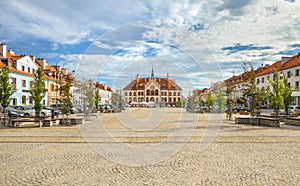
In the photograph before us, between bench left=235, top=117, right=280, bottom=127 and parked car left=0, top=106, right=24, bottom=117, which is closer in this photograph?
bench left=235, top=117, right=280, bottom=127

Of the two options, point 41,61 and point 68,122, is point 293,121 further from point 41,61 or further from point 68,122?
point 41,61

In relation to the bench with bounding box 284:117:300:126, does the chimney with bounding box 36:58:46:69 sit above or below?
above

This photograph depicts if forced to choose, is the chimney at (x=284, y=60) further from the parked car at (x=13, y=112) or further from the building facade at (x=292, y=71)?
the parked car at (x=13, y=112)

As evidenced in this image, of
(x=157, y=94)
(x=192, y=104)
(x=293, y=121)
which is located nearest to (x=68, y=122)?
(x=293, y=121)

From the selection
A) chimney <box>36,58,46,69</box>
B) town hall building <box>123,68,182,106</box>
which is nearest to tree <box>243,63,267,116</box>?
chimney <box>36,58,46,69</box>

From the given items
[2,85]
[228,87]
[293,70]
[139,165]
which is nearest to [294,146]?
[139,165]

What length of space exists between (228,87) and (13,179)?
22.7 metres

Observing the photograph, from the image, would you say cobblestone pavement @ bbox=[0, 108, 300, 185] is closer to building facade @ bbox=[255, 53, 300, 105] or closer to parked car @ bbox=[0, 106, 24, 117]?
parked car @ bbox=[0, 106, 24, 117]

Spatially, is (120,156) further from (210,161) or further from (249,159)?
(249,159)

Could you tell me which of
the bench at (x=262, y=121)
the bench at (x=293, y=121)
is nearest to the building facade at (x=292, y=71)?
the bench at (x=293, y=121)

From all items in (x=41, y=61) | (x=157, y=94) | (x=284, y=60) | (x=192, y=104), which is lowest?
(x=192, y=104)

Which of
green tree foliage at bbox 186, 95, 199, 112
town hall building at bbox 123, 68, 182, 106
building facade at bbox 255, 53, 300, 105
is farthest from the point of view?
town hall building at bbox 123, 68, 182, 106

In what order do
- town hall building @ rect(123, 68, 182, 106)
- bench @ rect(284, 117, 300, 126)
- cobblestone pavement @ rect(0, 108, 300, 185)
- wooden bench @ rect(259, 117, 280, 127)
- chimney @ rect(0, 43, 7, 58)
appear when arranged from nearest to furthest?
cobblestone pavement @ rect(0, 108, 300, 185) < wooden bench @ rect(259, 117, 280, 127) < bench @ rect(284, 117, 300, 126) < chimney @ rect(0, 43, 7, 58) < town hall building @ rect(123, 68, 182, 106)

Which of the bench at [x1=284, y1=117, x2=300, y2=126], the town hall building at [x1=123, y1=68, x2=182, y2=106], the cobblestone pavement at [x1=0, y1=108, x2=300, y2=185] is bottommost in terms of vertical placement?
the cobblestone pavement at [x1=0, y1=108, x2=300, y2=185]
